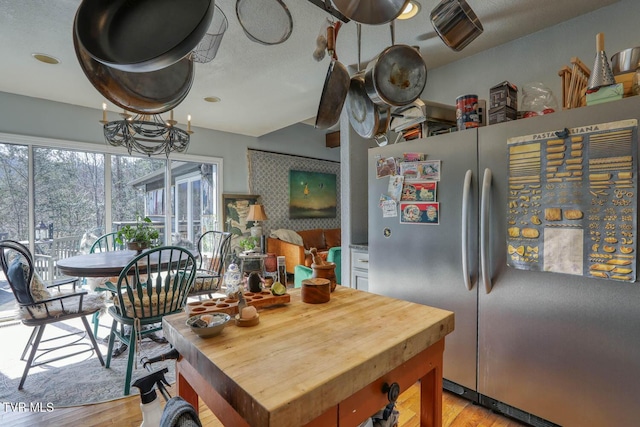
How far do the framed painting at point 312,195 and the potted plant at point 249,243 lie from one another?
1073 millimetres

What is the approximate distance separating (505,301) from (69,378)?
9.95ft

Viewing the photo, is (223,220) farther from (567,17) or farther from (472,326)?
(567,17)

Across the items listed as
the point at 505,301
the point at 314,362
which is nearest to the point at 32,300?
the point at 314,362

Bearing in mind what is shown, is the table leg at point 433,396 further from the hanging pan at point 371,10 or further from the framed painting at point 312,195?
the framed painting at point 312,195

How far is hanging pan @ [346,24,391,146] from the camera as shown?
1.53 m

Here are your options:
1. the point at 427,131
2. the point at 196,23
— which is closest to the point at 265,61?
the point at 427,131

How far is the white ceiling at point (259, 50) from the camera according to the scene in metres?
2.02

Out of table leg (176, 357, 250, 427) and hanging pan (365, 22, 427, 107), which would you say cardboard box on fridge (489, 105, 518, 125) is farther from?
table leg (176, 357, 250, 427)

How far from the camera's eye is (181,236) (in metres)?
4.94

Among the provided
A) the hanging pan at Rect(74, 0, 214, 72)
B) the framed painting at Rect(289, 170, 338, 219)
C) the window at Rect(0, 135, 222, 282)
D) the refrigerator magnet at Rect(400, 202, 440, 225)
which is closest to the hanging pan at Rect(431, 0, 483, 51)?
the refrigerator magnet at Rect(400, 202, 440, 225)

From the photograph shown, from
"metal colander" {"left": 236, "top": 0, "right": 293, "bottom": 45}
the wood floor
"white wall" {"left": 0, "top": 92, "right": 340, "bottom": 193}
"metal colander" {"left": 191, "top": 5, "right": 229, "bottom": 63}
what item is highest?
"white wall" {"left": 0, "top": 92, "right": 340, "bottom": 193}

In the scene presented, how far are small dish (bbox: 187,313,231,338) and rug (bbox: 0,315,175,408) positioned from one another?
97 centimetres

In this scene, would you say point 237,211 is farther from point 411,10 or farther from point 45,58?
point 411,10

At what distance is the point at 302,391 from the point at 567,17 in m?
2.94
